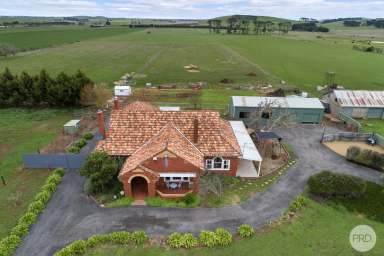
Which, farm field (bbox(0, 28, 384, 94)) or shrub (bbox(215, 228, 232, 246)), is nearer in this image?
shrub (bbox(215, 228, 232, 246))

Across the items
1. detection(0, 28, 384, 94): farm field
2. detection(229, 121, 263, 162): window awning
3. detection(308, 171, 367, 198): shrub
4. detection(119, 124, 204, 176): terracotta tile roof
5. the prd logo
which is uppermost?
detection(0, 28, 384, 94): farm field

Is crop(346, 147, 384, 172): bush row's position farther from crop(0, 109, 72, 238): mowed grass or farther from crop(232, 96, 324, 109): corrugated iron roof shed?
crop(0, 109, 72, 238): mowed grass

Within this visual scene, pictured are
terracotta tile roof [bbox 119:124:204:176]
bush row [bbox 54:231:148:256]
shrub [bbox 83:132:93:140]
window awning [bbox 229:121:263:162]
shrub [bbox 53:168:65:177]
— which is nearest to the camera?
bush row [bbox 54:231:148:256]

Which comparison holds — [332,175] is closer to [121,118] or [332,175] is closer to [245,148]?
[245,148]

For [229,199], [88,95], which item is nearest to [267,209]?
[229,199]

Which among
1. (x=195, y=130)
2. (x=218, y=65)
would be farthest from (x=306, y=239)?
(x=218, y=65)

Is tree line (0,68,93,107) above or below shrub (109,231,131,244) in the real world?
above

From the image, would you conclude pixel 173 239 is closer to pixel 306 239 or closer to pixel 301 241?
pixel 301 241

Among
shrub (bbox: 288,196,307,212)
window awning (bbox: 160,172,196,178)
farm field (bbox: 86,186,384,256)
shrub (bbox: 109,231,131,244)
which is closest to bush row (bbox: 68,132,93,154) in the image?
window awning (bbox: 160,172,196,178)
